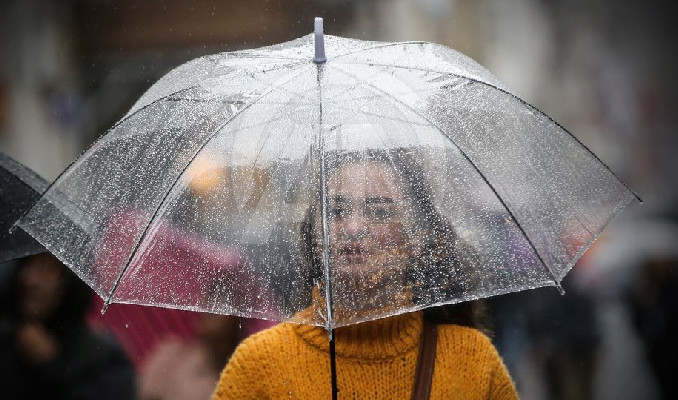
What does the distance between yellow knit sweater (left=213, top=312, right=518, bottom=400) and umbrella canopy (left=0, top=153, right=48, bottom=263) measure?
2.91 feet

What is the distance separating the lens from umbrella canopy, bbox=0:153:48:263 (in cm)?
250

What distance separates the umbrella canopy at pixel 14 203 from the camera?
8.20ft

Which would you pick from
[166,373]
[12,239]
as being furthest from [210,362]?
[12,239]

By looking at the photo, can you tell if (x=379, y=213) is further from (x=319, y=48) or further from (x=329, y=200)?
(x=319, y=48)

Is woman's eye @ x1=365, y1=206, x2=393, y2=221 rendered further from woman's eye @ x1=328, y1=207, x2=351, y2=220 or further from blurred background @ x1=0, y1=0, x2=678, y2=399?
blurred background @ x1=0, y1=0, x2=678, y2=399

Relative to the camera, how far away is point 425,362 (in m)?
2.18

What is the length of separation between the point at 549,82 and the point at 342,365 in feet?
8.79

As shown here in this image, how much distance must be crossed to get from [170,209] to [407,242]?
60 cm

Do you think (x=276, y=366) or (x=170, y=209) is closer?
(x=170, y=209)

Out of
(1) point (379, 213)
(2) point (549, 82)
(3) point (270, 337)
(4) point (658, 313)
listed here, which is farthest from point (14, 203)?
(4) point (658, 313)

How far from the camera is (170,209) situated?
1904 millimetres

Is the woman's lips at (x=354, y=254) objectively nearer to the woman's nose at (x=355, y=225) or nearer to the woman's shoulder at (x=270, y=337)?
the woman's nose at (x=355, y=225)

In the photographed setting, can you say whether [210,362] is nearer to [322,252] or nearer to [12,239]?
[12,239]

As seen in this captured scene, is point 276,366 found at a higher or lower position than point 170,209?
lower
